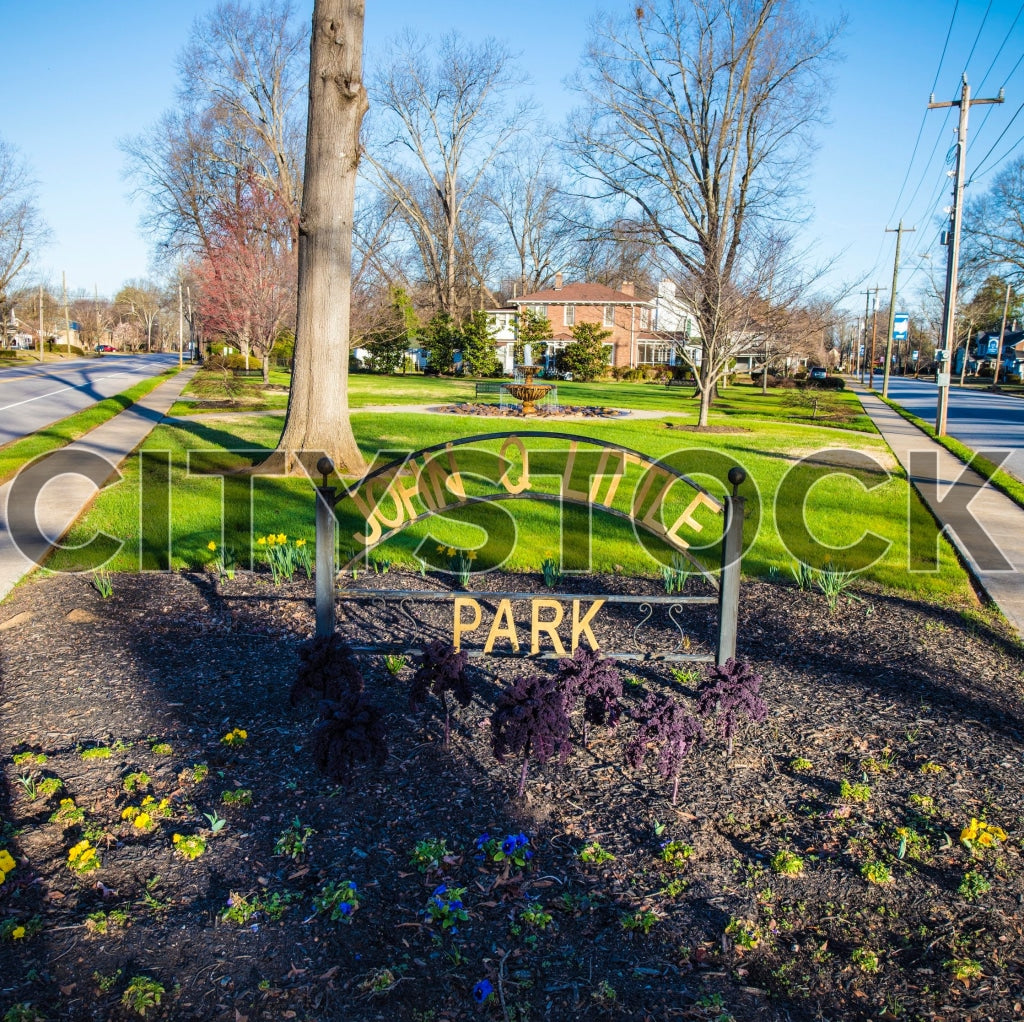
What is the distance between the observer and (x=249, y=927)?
2574 millimetres

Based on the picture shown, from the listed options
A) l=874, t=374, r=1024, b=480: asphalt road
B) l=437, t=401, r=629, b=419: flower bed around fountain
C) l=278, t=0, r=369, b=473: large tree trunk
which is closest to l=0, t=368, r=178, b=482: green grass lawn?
l=278, t=0, r=369, b=473: large tree trunk

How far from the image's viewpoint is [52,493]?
9.61m

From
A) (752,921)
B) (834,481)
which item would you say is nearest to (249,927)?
(752,921)

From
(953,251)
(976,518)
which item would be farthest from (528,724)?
(953,251)

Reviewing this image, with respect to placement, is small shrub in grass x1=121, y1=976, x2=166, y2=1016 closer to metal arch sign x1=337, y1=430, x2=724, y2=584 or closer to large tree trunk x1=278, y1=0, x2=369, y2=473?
metal arch sign x1=337, y1=430, x2=724, y2=584

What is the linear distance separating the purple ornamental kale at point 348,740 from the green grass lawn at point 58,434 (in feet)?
29.0

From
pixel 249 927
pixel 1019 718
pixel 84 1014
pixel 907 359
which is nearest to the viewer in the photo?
pixel 84 1014

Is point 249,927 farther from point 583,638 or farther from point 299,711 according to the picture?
point 583,638

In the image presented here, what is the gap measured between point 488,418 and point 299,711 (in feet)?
53.1

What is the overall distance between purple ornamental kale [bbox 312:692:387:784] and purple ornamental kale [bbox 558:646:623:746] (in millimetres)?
843

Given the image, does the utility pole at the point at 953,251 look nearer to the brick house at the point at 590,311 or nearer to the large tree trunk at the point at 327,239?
the large tree trunk at the point at 327,239

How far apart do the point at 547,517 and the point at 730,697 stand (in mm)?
5045

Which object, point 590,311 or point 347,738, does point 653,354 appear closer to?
point 590,311

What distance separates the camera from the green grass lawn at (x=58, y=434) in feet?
38.7
